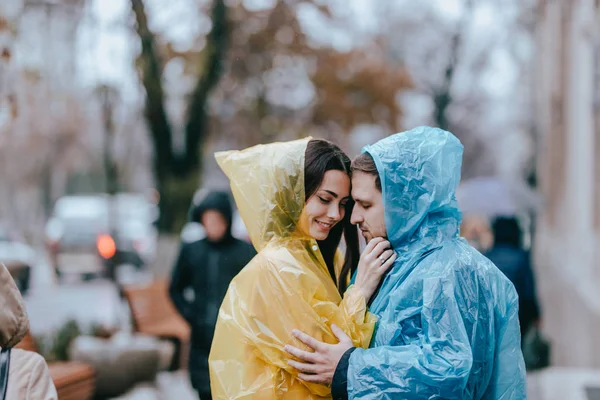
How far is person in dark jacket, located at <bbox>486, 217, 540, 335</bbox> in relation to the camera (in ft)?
23.5

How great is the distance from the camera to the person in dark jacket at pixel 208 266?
5.17 meters

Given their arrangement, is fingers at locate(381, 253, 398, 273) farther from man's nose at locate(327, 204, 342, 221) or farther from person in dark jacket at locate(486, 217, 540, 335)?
person in dark jacket at locate(486, 217, 540, 335)

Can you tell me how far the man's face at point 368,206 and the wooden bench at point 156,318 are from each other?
555 cm

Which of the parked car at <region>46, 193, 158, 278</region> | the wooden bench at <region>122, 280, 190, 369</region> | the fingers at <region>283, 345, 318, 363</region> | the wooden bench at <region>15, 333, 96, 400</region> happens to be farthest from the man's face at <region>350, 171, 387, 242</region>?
the parked car at <region>46, 193, 158, 278</region>

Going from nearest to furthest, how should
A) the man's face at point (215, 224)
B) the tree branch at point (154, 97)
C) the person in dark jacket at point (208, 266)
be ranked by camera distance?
the person in dark jacket at point (208, 266)
the man's face at point (215, 224)
the tree branch at point (154, 97)

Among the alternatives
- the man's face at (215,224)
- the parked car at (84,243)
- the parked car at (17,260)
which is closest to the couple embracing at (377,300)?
the man's face at (215,224)

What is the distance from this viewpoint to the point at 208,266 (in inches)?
209

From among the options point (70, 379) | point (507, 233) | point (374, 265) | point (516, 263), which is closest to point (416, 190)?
point (374, 265)

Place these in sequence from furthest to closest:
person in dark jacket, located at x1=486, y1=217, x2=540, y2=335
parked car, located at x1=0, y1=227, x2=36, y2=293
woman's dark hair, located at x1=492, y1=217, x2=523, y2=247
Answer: parked car, located at x1=0, y1=227, x2=36, y2=293
woman's dark hair, located at x1=492, y1=217, x2=523, y2=247
person in dark jacket, located at x1=486, y1=217, x2=540, y2=335

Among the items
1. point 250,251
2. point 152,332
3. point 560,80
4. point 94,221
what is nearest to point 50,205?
point 94,221

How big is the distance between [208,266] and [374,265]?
270 cm

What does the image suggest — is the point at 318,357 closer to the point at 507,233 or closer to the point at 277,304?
the point at 277,304

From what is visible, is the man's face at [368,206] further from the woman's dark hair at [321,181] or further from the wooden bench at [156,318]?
the wooden bench at [156,318]

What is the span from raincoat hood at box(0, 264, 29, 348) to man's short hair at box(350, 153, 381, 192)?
47.3 inches
